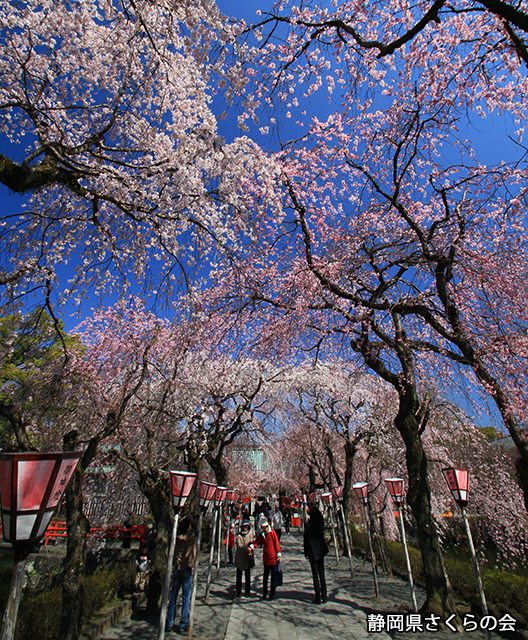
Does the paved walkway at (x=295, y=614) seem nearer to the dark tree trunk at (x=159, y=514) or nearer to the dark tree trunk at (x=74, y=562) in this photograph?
the dark tree trunk at (x=159, y=514)

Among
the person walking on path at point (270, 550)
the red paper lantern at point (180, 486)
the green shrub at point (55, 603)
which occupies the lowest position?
the green shrub at point (55, 603)

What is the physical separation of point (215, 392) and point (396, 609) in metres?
8.73

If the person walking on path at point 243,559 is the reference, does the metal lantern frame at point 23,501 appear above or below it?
above

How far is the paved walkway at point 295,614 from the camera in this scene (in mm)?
5410

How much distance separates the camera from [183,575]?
5.98m

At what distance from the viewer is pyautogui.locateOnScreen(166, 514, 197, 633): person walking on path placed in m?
5.80

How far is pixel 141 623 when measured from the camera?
6.23m

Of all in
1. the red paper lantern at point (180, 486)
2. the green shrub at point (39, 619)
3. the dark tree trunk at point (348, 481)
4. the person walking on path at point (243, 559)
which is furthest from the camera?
the dark tree trunk at point (348, 481)

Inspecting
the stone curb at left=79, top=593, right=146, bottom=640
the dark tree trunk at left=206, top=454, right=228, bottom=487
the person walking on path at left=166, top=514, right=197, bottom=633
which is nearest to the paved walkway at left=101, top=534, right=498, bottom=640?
the stone curb at left=79, top=593, right=146, bottom=640

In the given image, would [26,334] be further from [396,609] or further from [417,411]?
[396,609]

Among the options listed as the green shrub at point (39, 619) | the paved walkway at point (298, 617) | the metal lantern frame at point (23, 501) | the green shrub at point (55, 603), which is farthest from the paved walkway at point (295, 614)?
the metal lantern frame at point (23, 501)

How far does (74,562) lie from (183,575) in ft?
6.20

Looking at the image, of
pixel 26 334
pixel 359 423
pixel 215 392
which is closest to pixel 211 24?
pixel 26 334

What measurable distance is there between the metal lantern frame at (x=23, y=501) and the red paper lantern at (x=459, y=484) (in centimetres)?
599
